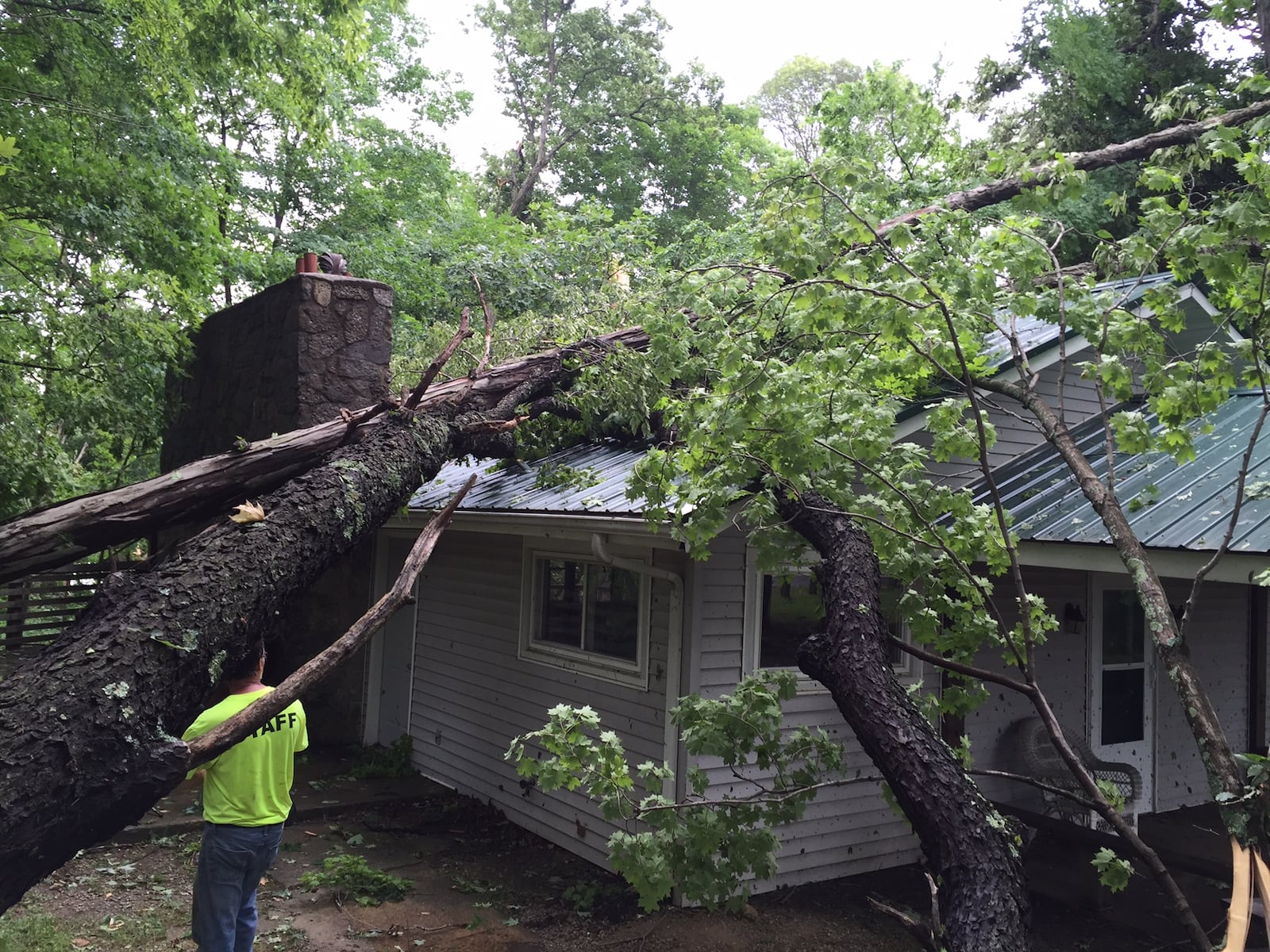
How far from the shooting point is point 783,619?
7047 millimetres

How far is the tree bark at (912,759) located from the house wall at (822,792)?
73.5 inches

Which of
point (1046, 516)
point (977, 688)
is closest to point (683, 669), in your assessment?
point (977, 688)

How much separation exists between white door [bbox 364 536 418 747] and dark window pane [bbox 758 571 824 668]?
4641 mm

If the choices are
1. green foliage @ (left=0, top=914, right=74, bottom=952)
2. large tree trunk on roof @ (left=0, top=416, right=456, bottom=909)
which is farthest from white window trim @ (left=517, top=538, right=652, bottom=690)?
green foliage @ (left=0, top=914, right=74, bottom=952)

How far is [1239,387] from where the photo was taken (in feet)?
27.2

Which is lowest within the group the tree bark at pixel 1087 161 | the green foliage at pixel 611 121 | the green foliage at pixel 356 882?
the green foliage at pixel 356 882

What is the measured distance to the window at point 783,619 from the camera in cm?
Answer: 678

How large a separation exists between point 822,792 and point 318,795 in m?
4.83

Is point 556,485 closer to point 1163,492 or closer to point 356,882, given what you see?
point 356,882

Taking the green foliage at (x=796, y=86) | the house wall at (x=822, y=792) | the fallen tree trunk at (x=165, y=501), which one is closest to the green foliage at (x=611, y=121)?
the green foliage at (x=796, y=86)

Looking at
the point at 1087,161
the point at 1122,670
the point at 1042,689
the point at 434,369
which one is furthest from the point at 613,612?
the point at 1122,670

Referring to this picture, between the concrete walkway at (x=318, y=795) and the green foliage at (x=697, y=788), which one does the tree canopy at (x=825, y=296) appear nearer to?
the green foliage at (x=697, y=788)

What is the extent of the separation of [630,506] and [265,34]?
17.5 feet

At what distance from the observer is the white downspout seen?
6391mm
